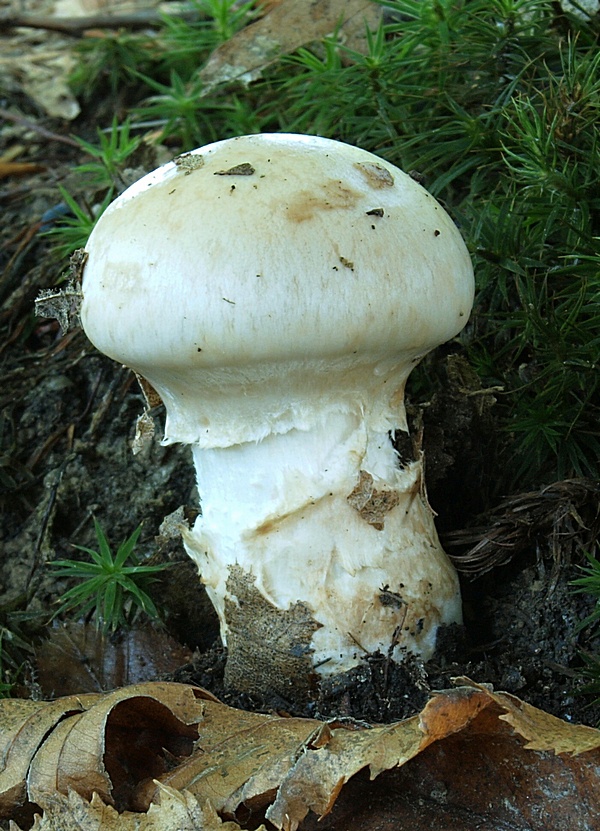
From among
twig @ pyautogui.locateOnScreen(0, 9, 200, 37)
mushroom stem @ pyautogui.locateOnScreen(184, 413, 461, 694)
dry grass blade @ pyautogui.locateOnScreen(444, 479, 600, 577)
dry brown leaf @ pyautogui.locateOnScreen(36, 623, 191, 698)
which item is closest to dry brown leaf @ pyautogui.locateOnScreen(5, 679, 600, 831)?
mushroom stem @ pyautogui.locateOnScreen(184, 413, 461, 694)

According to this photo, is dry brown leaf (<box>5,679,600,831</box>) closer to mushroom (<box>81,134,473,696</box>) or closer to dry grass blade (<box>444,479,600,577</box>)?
mushroom (<box>81,134,473,696</box>)

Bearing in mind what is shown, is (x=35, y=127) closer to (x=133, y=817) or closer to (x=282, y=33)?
(x=282, y=33)

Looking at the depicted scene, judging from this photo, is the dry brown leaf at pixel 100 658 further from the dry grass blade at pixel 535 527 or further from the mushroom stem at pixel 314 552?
the dry grass blade at pixel 535 527

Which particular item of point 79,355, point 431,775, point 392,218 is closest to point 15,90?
point 79,355

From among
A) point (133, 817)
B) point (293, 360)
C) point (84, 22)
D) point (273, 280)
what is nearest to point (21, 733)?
point (133, 817)

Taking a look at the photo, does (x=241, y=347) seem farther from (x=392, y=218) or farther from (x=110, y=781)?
(x=110, y=781)
